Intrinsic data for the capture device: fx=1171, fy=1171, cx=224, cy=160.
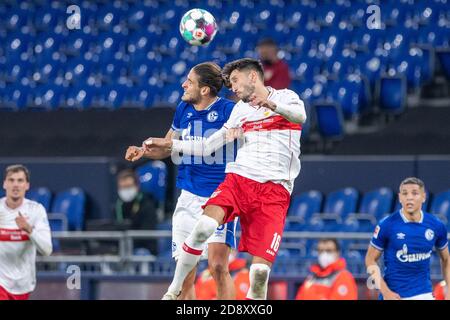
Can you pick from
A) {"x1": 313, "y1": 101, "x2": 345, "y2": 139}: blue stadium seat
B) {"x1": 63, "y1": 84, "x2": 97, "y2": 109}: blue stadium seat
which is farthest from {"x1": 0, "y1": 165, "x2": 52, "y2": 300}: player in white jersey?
{"x1": 63, "y1": 84, "x2": 97, "y2": 109}: blue stadium seat

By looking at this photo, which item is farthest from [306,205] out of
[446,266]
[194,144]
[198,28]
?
[194,144]

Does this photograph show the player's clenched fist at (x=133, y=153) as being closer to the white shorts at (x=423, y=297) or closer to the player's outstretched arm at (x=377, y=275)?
the player's outstretched arm at (x=377, y=275)

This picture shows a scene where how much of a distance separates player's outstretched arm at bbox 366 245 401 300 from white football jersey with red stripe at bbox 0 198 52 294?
2848mm

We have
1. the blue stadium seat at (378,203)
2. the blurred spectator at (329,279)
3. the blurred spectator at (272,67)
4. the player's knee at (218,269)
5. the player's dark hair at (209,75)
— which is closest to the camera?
the player's knee at (218,269)

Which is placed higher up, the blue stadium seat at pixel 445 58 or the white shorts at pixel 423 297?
the blue stadium seat at pixel 445 58

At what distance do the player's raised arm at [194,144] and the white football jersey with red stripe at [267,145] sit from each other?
14 cm

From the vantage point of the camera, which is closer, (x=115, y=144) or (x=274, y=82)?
(x=274, y=82)

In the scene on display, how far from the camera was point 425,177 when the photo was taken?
1440 cm

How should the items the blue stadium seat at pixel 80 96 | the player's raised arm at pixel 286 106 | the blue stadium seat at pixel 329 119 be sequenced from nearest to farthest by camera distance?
the player's raised arm at pixel 286 106, the blue stadium seat at pixel 329 119, the blue stadium seat at pixel 80 96

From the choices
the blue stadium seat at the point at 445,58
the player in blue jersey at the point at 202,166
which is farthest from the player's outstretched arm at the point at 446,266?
the blue stadium seat at the point at 445,58

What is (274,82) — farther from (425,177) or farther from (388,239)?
(388,239)

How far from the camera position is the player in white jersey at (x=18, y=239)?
34.5 feet

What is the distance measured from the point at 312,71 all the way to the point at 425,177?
3478 millimetres
